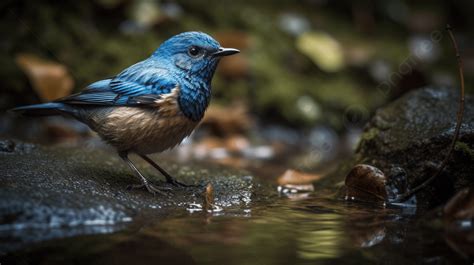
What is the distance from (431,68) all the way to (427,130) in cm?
511

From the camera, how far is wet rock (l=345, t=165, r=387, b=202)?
3641 millimetres

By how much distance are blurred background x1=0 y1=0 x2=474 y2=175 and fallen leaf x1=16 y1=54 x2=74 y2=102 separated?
0.01 m

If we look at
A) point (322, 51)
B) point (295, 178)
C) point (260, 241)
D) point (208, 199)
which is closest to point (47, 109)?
point (208, 199)

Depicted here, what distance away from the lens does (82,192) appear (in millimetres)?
3188

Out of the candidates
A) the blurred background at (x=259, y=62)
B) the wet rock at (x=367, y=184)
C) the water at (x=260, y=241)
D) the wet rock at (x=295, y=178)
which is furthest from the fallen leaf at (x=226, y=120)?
the water at (x=260, y=241)

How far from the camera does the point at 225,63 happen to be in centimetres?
749

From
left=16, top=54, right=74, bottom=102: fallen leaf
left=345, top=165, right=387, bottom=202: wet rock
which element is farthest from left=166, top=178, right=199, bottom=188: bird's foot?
left=16, top=54, right=74, bottom=102: fallen leaf

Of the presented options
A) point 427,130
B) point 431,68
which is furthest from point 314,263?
point 431,68

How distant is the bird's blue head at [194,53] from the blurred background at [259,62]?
4.89 ft

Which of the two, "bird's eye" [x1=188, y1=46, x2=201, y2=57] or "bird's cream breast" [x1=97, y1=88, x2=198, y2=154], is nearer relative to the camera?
"bird's cream breast" [x1=97, y1=88, x2=198, y2=154]

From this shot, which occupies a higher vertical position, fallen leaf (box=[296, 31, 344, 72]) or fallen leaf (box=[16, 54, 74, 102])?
fallen leaf (box=[296, 31, 344, 72])

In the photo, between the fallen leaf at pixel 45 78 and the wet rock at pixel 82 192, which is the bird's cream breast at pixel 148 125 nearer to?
the wet rock at pixel 82 192

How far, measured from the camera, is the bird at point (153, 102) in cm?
380

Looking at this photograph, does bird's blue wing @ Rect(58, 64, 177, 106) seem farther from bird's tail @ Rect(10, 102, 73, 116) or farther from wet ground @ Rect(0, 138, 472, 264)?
wet ground @ Rect(0, 138, 472, 264)
